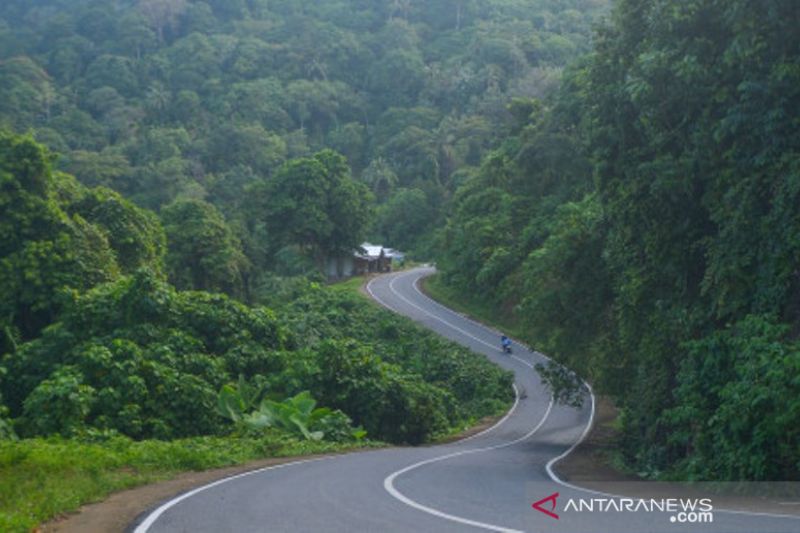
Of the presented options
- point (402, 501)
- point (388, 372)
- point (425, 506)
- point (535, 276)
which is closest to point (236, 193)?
point (388, 372)

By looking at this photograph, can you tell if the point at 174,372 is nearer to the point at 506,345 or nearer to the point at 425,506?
the point at 425,506

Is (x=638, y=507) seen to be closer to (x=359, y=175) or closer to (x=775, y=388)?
(x=775, y=388)

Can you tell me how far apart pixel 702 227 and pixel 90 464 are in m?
12.1

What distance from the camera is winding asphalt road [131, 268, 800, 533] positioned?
9.41m

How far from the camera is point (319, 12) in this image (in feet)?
433

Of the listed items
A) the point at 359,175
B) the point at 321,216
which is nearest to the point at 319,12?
the point at 359,175

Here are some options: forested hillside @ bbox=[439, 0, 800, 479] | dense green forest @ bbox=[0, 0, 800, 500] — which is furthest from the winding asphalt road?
dense green forest @ bbox=[0, 0, 800, 500]

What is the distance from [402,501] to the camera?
38.1ft

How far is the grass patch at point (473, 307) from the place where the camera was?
164 ft

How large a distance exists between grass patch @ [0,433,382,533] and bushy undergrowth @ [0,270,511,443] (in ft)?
5.17

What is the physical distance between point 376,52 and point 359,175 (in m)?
29.0

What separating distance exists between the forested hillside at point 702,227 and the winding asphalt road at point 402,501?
2.76m

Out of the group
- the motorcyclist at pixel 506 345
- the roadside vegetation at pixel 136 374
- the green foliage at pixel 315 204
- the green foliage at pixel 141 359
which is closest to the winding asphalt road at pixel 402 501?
the roadside vegetation at pixel 136 374

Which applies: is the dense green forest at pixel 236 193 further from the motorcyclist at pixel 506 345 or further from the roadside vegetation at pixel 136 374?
the motorcyclist at pixel 506 345
